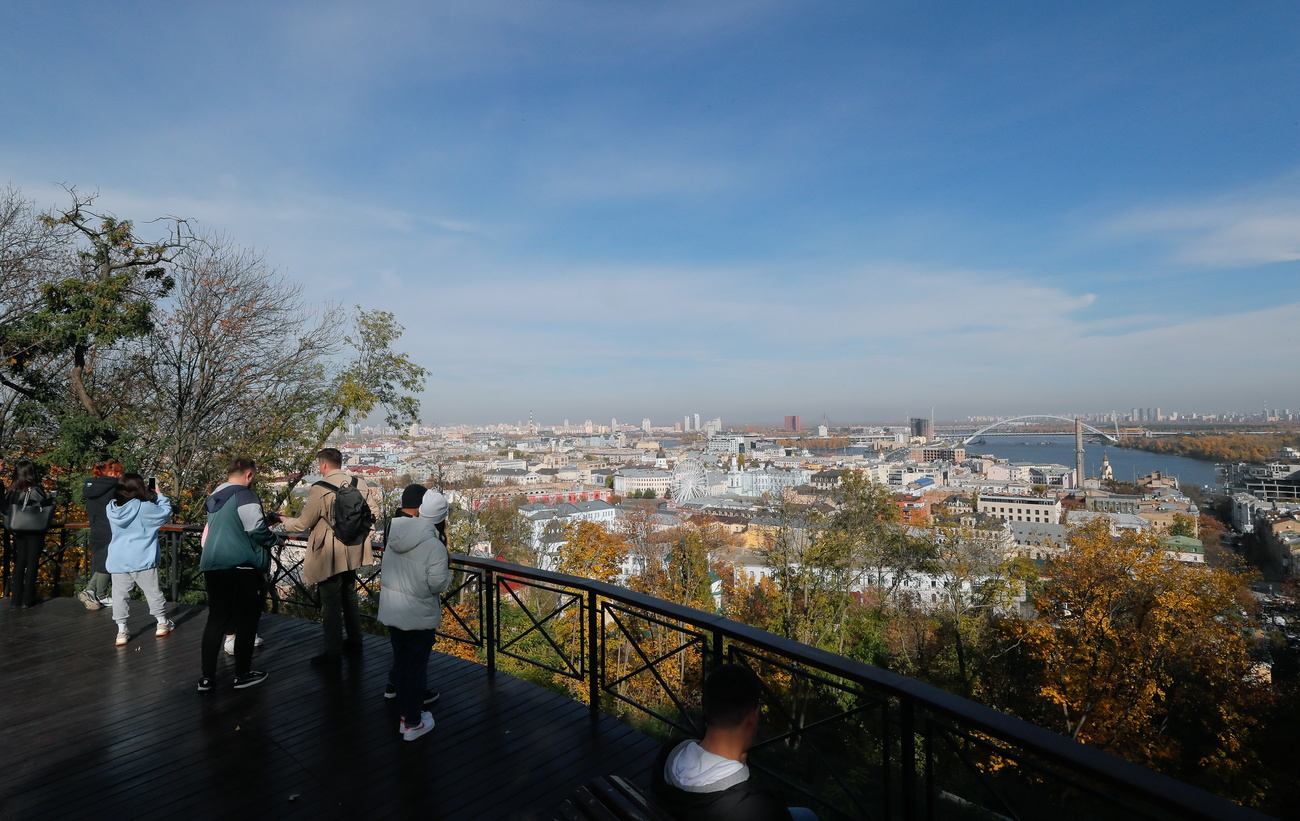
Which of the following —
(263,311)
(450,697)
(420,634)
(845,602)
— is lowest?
(845,602)

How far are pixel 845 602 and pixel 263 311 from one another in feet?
54.4

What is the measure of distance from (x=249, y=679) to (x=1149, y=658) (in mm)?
15774

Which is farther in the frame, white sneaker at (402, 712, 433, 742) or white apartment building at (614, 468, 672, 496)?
white apartment building at (614, 468, 672, 496)

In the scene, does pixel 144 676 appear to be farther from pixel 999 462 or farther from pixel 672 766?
pixel 999 462

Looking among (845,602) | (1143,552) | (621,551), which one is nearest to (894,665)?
(845,602)

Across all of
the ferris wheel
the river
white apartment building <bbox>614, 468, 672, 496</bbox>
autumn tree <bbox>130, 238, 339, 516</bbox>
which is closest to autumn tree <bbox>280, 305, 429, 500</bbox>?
autumn tree <bbox>130, 238, 339, 516</bbox>

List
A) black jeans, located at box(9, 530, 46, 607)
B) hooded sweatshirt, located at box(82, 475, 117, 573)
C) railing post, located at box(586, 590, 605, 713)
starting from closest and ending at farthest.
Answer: railing post, located at box(586, 590, 605, 713) < hooded sweatshirt, located at box(82, 475, 117, 573) < black jeans, located at box(9, 530, 46, 607)

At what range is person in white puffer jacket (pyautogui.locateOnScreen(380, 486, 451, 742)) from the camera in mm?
3146

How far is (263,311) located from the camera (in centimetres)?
1038

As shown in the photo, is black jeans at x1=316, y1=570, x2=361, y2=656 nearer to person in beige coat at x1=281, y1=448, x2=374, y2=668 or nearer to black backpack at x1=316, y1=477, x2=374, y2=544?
person in beige coat at x1=281, y1=448, x2=374, y2=668

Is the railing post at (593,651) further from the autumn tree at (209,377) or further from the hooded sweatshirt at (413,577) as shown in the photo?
the autumn tree at (209,377)

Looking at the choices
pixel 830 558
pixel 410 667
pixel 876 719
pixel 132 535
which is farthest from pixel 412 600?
pixel 830 558

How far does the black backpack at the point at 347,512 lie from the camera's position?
3885mm

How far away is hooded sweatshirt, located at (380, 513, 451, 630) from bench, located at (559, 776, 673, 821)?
1585mm
